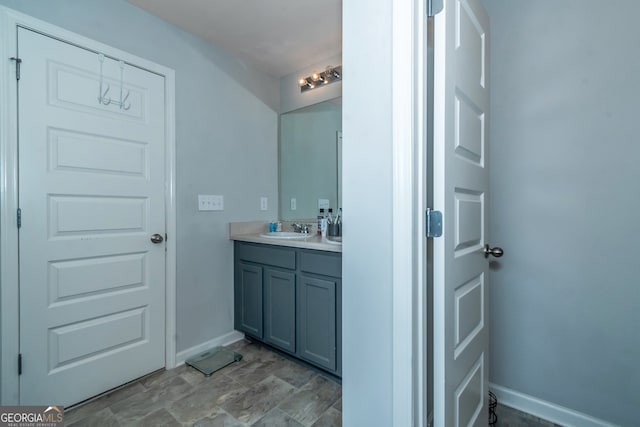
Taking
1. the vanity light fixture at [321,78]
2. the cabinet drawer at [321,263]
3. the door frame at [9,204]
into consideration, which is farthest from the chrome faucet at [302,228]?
the door frame at [9,204]

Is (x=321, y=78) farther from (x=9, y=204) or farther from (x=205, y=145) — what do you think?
(x=9, y=204)

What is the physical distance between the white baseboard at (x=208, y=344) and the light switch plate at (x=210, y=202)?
106cm

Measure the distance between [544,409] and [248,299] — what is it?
6.52 feet

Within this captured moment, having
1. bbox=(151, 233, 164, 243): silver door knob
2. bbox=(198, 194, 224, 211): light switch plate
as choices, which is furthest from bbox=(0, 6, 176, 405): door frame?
bbox=(198, 194, 224, 211): light switch plate

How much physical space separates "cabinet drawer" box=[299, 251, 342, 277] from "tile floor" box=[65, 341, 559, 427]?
733 millimetres

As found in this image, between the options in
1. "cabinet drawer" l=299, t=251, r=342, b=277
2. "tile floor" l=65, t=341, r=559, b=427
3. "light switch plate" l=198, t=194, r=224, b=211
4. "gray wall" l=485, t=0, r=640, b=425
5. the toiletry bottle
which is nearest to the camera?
"gray wall" l=485, t=0, r=640, b=425

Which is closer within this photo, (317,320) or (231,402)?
(231,402)

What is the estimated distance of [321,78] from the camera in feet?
8.18

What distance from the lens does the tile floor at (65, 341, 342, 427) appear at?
1.52 meters

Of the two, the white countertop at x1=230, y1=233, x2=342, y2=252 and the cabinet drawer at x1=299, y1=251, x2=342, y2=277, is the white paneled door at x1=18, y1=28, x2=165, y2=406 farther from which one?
the cabinet drawer at x1=299, y1=251, x2=342, y2=277

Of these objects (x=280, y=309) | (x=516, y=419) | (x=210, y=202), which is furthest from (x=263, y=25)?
(x=516, y=419)

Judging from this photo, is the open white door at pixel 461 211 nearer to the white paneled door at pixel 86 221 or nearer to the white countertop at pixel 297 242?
the white countertop at pixel 297 242

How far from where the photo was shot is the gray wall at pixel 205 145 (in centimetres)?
188

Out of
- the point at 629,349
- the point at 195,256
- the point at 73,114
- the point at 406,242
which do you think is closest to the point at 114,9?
the point at 73,114
